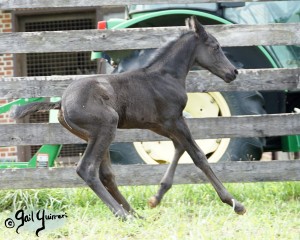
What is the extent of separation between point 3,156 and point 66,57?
6.73 feet

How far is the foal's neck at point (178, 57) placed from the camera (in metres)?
6.80

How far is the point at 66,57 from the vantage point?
13.3 metres

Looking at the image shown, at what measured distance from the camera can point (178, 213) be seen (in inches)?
258

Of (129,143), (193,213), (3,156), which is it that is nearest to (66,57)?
(3,156)

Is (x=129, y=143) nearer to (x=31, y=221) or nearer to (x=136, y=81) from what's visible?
(x=136, y=81)

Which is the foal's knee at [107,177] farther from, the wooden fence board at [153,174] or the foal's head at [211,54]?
the foal's head at [211,54]

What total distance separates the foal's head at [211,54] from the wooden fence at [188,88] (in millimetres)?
595

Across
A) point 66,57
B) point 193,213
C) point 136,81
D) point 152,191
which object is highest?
point 136,81

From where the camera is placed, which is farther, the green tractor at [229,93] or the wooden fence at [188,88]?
the green tractor at [229,93]

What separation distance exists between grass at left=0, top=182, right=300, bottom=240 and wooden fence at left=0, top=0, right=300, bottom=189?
142 mm

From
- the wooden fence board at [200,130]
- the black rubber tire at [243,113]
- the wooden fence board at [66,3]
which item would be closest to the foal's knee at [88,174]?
the wooden fence board at [200,130]

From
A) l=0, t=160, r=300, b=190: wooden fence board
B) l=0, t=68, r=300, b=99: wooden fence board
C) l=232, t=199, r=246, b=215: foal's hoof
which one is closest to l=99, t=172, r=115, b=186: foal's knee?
l=0, t=160, r=300, b=190: wooden fence board

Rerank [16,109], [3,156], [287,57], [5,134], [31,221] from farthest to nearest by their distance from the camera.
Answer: [3,156] → [287,57] → [5,134] → [16,109] → [31,221]

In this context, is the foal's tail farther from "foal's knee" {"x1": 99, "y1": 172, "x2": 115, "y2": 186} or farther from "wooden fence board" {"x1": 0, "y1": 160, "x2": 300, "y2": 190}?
"wooden fence board" {"x1": 0, "y1": 160, "x2": 300, "y2": 190}
